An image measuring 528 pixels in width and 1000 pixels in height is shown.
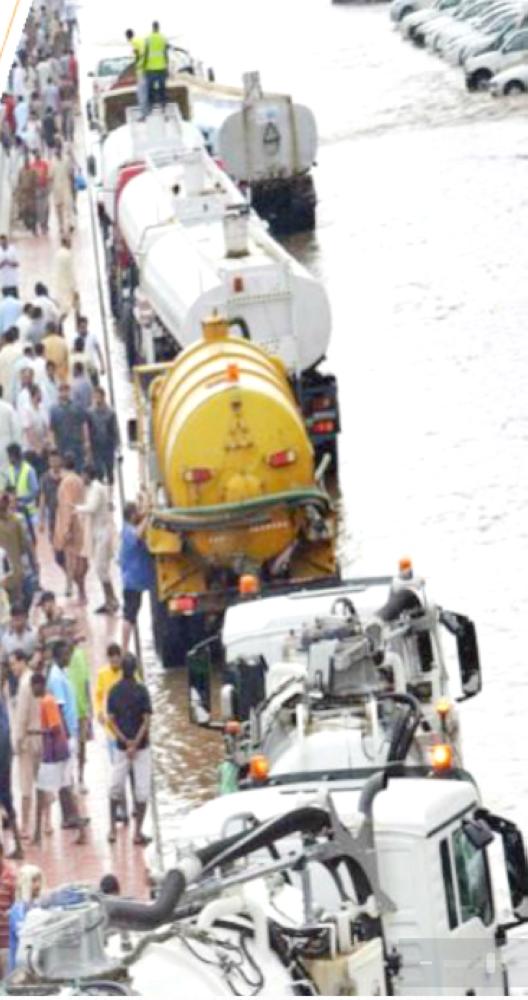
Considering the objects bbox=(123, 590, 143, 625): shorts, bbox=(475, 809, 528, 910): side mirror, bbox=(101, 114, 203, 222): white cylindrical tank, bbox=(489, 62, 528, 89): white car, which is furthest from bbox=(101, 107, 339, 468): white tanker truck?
bbox=(489, 62, 528, 89): white car

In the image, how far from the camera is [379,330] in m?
41.4

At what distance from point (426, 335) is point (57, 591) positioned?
12265 millimetres

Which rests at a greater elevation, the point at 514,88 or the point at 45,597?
the point at 514,88

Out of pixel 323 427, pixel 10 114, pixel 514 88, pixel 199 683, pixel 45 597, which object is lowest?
pixel 199 683

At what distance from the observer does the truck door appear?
655 inches

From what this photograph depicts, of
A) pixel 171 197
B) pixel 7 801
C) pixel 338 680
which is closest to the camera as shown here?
pixel 338 680

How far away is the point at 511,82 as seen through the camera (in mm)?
60938

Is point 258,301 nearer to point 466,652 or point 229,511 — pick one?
point 229,511

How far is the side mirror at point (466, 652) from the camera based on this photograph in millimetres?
21547

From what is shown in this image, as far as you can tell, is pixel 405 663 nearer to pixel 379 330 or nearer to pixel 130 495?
pixel 130 495

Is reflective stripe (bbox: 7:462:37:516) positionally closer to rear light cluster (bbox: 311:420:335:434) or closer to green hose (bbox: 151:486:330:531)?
green hose (bbox: 151:486:330:531)

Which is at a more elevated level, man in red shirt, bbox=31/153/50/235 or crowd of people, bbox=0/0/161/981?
man in red shirt, bbox=31/153/50/235

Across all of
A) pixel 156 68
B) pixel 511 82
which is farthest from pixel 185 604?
pixel 511 82

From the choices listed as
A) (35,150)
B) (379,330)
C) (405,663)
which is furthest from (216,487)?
(35,150)
